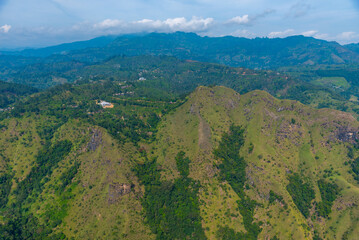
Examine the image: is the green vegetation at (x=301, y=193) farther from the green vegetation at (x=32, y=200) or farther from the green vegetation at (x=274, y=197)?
the green vegetation at (x=32, y=200)

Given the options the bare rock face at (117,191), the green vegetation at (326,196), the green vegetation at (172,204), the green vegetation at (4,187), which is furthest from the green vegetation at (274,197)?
the green vegetation at (4,187)

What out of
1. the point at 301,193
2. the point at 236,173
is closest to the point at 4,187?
the point at 236,173

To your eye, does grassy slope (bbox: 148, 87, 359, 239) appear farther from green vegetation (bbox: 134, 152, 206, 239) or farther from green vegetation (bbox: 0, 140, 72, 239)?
green vegetation (bbox: 0, 140, 72, 239)

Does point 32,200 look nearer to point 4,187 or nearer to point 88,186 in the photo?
point 4,187

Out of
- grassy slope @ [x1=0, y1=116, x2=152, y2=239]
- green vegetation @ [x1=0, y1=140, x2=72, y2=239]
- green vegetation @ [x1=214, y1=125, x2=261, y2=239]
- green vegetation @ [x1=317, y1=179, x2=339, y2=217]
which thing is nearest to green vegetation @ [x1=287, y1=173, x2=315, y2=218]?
green vegetation @ [x1=317, y1=179, x2=339, y2=217]

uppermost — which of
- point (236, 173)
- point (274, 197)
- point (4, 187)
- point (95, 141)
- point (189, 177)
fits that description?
point (95, 141)

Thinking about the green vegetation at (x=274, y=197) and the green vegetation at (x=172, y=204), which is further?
the green vegetation at (x=274, y=197)
